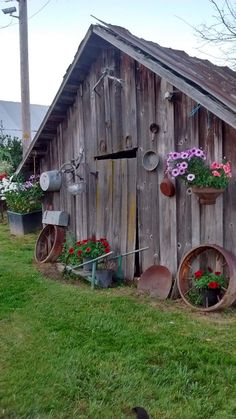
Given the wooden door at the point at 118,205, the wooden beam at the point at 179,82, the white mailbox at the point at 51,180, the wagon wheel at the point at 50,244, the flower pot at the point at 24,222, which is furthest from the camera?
the flower pot at the point at 24,222

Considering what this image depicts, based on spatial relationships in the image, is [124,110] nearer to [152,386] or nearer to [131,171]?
[131,171]

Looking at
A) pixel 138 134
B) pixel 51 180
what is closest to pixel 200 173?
pixel 138 134

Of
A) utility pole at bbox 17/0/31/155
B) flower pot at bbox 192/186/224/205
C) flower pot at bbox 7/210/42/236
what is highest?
utility pole at bbox 17/0/31/155

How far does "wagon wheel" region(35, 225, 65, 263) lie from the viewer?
680 cm

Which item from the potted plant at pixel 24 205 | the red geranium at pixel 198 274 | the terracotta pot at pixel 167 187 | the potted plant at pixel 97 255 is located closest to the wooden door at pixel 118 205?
the potted plant at pixel 97 255

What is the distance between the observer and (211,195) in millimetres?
4285

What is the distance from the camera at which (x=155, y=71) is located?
4508 millimetres

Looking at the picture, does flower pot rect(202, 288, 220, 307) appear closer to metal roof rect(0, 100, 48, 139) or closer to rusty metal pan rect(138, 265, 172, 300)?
rusty metal pan rect(138, 265, 172, 300)

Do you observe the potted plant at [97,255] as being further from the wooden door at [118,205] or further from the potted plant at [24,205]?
the potted plant at [24,205]

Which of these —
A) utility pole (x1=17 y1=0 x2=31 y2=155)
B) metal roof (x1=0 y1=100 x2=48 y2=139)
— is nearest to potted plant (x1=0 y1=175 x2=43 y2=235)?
utility pole (x1=17 y1=0 x2=31 y2=155)

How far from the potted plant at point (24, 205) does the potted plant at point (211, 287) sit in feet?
15.0

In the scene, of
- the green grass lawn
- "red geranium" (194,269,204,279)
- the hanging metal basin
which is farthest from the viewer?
the hanging metal basin

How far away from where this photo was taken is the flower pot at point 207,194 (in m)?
4.24

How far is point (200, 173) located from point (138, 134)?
55.3 inches
